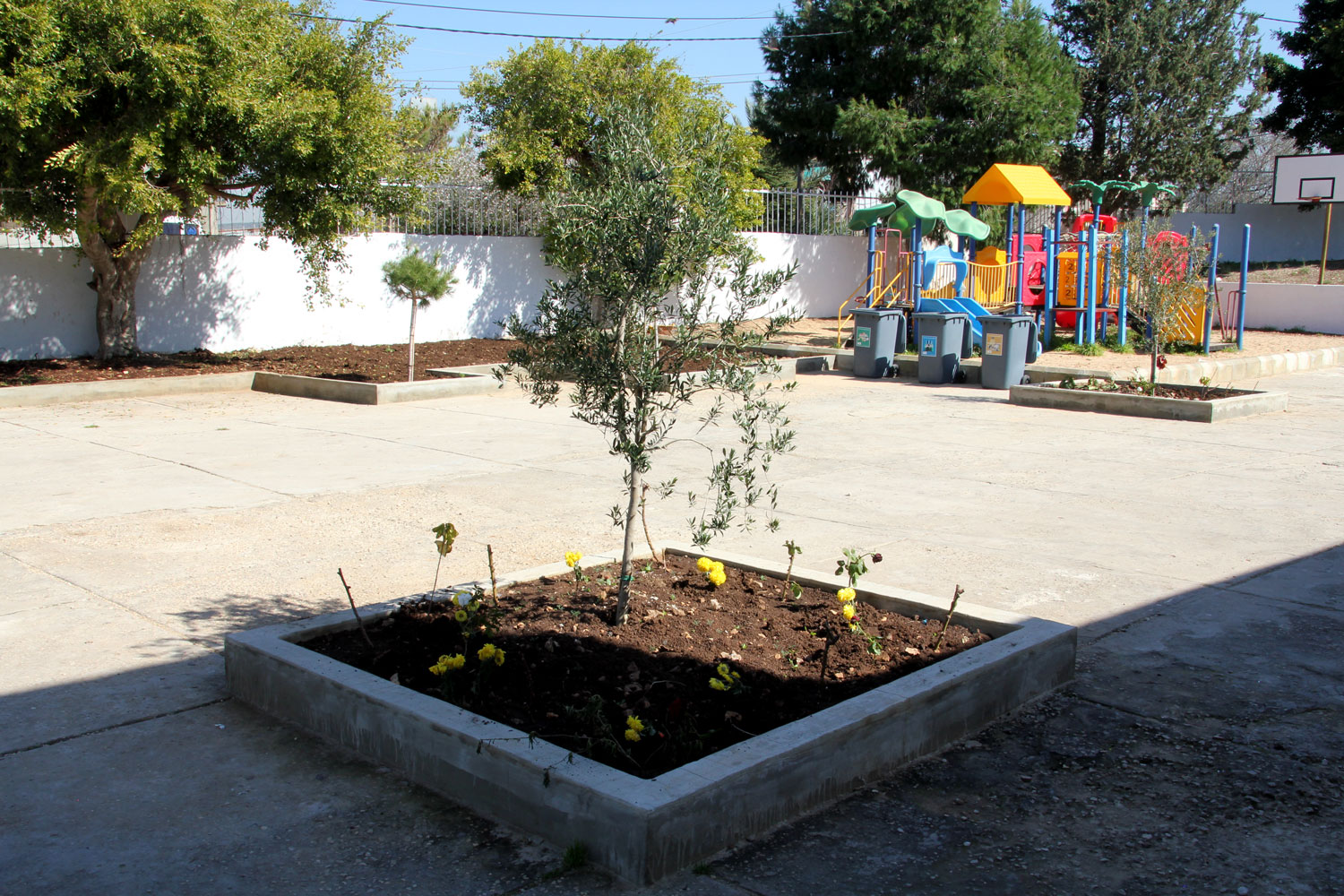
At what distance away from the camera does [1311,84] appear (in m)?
33.7

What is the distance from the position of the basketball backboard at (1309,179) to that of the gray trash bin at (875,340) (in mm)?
16754

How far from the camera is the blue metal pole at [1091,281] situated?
18.8 m

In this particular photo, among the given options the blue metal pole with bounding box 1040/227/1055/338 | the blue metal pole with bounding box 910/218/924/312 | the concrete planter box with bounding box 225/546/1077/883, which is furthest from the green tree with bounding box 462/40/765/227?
the concrete planter box with bounding box 225/546/1077/883

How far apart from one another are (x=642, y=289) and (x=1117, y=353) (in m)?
16.6

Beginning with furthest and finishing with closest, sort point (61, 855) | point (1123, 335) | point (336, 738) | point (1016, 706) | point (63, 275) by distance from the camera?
point (1123, 335) → point (63, 275) → point (1016, 706) → point (336, 738) → point (61, 855)

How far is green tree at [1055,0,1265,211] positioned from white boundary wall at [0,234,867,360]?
20004mm

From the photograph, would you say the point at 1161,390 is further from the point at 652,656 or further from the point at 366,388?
the point at 652,656

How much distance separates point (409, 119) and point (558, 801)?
15.1m

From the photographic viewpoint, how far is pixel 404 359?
1734 centimetres

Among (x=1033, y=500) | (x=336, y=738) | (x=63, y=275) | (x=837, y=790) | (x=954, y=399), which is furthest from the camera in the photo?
(x=63, y=275)

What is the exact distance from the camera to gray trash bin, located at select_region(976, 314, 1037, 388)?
1545 centimetres

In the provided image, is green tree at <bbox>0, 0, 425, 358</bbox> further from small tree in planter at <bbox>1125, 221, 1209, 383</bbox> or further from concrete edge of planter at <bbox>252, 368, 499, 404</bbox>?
small tree in planter at <bbox>1125, 221, 1209, 383</bbox>

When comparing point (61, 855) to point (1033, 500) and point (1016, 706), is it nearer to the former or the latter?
point (1016, 706)

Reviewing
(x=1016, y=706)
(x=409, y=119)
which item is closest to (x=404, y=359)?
(x=409, y=119)
